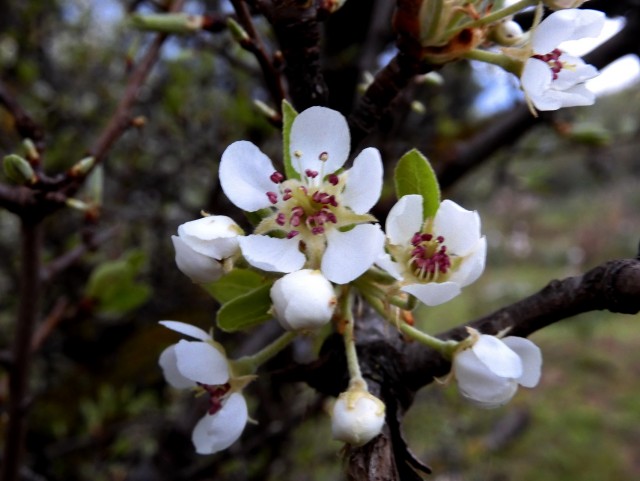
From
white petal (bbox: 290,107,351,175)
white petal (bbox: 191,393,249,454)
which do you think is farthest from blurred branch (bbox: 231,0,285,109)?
white petal (bbox: 191,393,249,454)

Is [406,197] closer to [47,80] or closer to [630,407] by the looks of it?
[47,80]

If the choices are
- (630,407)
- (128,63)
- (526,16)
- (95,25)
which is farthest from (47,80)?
(630,407)

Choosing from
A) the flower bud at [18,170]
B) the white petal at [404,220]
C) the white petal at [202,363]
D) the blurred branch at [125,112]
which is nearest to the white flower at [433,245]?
the white petal at [404,220]

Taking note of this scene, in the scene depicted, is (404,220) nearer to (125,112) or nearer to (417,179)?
(417,179)

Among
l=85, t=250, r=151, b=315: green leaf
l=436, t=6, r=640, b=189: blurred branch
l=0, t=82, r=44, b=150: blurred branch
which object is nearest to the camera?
l=0, t=82, r=44, b=150: blurred branch

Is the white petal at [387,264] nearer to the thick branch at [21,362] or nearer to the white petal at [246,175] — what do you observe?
the white petal at [246,175]

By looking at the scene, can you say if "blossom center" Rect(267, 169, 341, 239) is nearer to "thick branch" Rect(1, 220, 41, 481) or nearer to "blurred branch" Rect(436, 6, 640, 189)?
"thick branch" Rect(1, 220, 41, 481)

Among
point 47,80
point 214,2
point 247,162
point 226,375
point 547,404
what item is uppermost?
point 247,162
